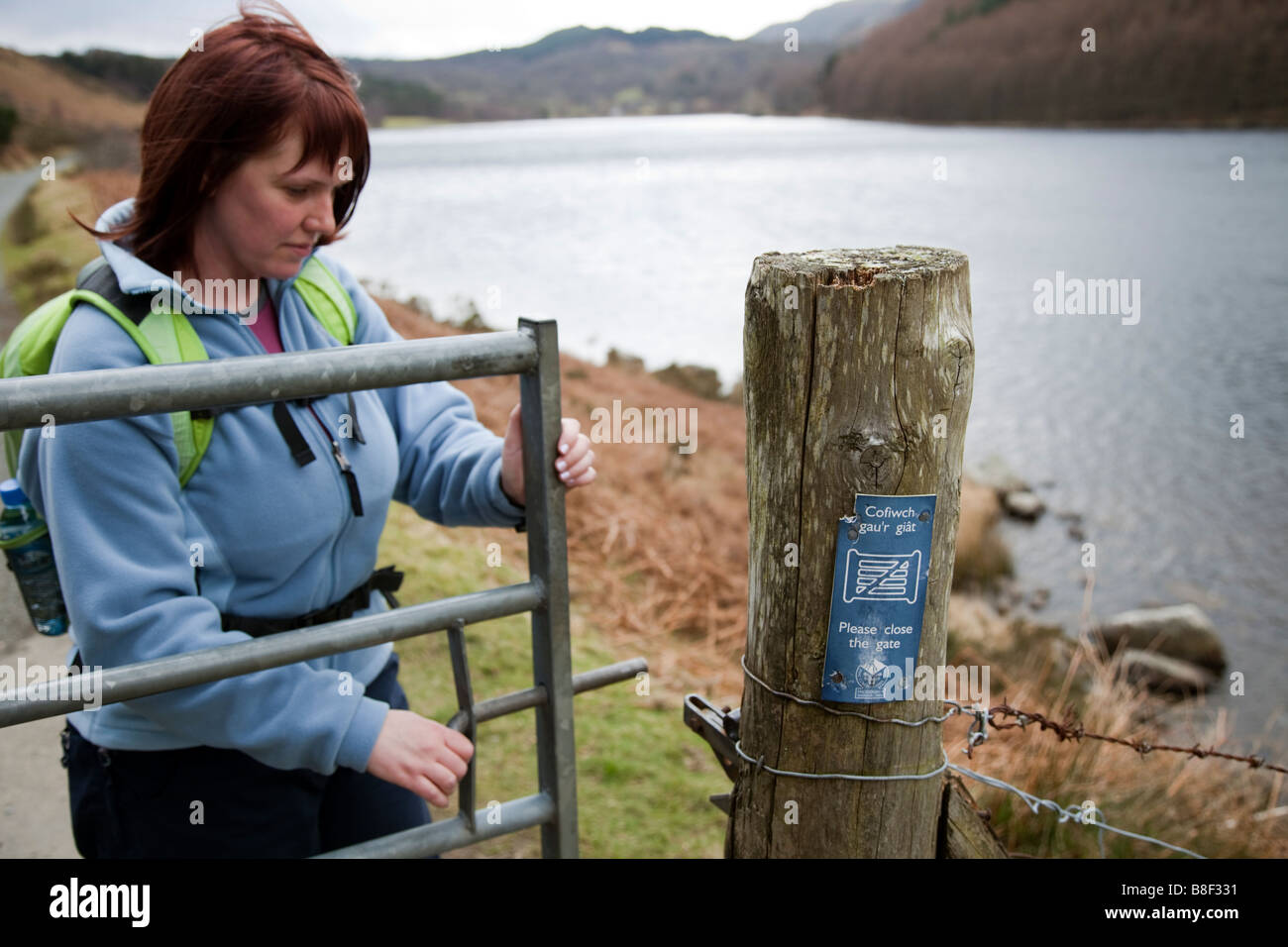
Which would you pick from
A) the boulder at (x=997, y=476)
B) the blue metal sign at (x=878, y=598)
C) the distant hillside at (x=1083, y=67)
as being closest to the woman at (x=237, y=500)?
the blue metal sign at (x=878, y=598)

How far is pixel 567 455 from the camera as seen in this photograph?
1.63 metres

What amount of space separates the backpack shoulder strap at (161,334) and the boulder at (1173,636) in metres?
8.92

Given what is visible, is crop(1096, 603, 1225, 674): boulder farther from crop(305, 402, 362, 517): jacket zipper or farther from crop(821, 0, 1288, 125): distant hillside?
crop(821, 0, 1288, 125): distant hillside

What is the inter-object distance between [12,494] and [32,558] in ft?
0.37

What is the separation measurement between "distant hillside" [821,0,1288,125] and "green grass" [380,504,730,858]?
4633 centimetres

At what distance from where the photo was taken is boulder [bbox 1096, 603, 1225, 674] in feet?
29.6

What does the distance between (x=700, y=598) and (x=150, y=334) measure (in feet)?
13.8

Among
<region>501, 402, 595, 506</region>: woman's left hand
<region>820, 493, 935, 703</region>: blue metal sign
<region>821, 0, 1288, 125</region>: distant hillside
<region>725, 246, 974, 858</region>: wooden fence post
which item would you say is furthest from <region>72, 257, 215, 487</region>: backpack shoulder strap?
<region>821, 0, 1288, 125</region>: distant hillside

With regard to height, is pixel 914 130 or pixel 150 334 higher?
pixel 914 130

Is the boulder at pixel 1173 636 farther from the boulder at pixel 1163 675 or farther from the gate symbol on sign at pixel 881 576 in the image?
the gate symbol on sign at pixel 881 576

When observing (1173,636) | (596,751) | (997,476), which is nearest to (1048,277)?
(997,476)
